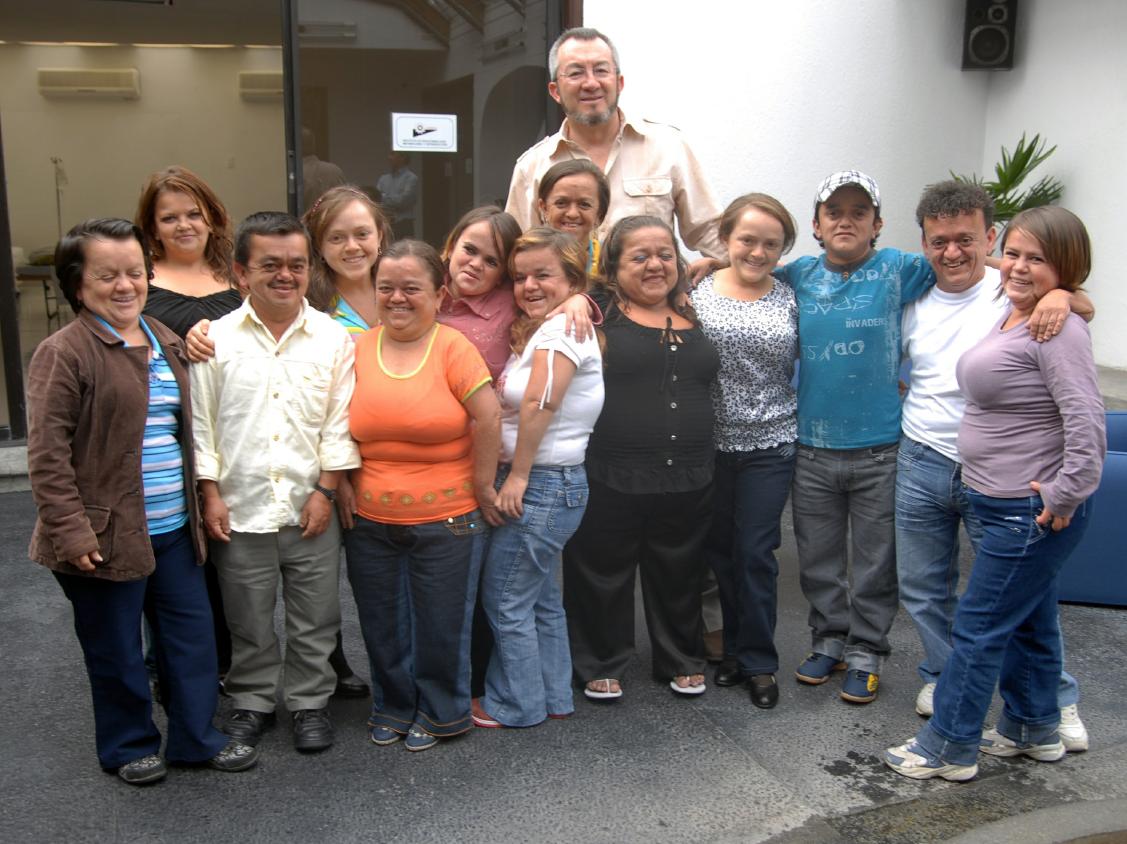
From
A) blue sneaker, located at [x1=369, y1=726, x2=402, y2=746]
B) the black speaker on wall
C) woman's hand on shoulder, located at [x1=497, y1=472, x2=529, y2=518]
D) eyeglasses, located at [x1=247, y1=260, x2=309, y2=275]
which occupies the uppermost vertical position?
the black speaker on wall

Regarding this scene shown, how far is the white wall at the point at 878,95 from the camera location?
22.4ft

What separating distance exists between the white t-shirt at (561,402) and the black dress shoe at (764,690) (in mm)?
1081

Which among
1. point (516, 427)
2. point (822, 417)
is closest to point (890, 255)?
point (822, 417)

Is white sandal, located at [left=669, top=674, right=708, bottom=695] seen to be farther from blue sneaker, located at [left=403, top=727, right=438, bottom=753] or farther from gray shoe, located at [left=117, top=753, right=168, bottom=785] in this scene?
gray shoe, located at [left=117, top=753, right=168, bottom=785]

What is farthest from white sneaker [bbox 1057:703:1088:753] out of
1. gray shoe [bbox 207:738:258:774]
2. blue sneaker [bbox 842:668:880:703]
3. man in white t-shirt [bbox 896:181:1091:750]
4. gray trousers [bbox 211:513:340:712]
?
gray shoe [bbox 207:738:258:774]

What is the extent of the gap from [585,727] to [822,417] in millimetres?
1371

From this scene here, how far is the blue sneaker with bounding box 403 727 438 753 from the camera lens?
136 inches

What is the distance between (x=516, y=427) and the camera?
3.52 metres

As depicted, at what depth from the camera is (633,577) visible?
3887mm

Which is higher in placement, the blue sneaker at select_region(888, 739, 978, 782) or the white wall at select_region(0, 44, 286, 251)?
the white wall at select_region(0, 44, 286, 251)

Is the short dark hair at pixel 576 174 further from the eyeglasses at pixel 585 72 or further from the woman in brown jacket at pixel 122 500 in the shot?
the woman in brown jacket at pixel 122 500

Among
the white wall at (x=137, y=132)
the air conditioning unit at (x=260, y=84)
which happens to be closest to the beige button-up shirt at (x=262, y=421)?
the white wall at (x=137, y=132)

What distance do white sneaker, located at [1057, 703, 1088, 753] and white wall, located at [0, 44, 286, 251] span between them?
6559 millimetres

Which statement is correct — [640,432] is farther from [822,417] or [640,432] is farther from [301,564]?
[301,564]
